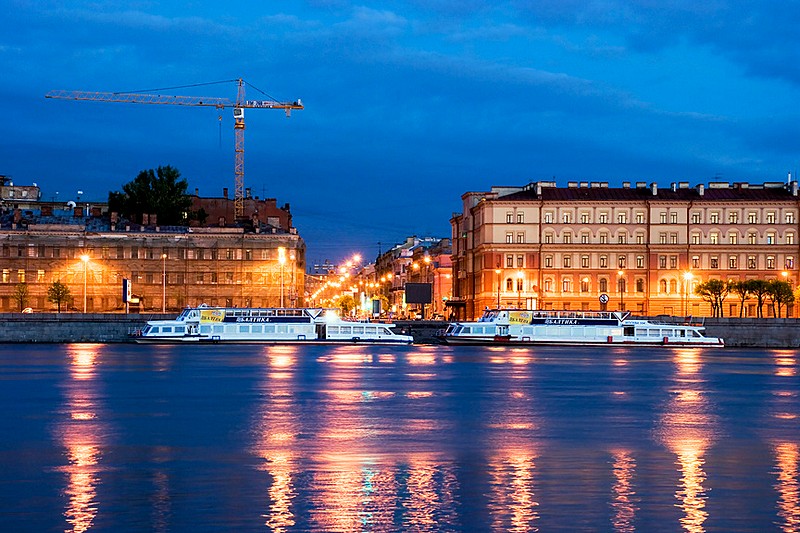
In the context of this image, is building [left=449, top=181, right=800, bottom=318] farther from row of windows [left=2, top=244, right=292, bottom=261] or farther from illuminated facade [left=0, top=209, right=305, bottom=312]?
row of windows [left=2, top=244, right=292, bottom=261]

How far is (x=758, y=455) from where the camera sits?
2564 cm

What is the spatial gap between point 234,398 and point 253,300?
8386 cm

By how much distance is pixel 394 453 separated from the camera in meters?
24.8

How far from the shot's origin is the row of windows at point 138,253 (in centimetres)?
11912

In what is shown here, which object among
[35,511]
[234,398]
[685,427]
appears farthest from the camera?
[234,398]

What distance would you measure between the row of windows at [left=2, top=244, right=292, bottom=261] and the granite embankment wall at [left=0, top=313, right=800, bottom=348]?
76.3 ft

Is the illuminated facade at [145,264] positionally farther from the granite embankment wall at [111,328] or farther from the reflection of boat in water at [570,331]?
the reflection of boat in water at [570,331]

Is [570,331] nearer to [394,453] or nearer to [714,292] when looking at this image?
[714,292]

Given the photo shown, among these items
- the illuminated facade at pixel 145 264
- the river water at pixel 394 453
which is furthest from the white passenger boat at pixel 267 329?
the river water at pixel 394 453

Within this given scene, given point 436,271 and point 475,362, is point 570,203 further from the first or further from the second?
point 475,362

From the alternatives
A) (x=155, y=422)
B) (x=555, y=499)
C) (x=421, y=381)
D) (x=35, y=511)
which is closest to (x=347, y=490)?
(x=555, y=499)

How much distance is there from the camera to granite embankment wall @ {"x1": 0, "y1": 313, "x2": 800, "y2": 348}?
311 feet

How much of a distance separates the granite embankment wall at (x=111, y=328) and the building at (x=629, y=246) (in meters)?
22.2

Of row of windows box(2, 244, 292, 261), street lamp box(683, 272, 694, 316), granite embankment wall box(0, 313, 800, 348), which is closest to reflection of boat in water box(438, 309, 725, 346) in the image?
granite embankment wall box(0, 313, 800, 348)
